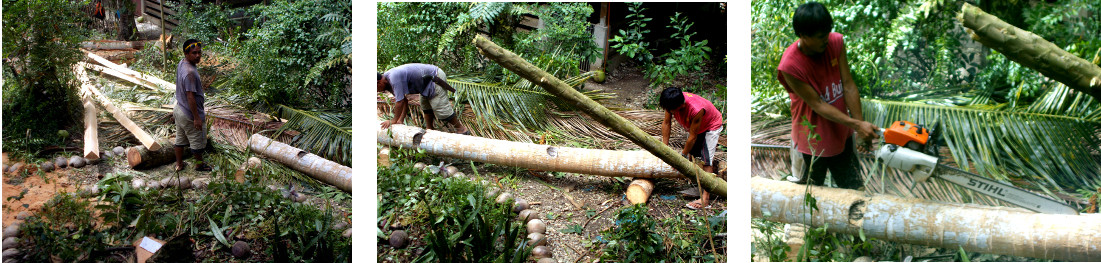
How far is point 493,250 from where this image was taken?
11.4 ft

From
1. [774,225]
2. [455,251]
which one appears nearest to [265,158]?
[455,251]

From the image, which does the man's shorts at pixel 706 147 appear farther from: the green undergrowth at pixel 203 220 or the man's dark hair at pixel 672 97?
the green undergrowth at pixel 203 220

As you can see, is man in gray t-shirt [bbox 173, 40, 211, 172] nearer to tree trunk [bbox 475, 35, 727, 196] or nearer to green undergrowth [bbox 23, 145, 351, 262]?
green undergrowth [bbox 23, 145, 351, 262]

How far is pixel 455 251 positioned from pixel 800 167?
1.74m

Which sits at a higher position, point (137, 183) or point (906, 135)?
point (906, 135)

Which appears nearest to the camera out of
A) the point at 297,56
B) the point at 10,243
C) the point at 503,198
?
the point at 10,243

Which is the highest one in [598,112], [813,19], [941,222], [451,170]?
[813,19]

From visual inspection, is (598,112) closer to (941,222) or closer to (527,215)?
(527,215)

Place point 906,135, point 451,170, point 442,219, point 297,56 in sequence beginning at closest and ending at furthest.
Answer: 1. point 906,135
2. point 297,56
3. point 442,219
4. point 451,170

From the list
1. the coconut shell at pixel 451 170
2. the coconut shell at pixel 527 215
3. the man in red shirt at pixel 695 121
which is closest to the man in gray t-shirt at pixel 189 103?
the coconut shell at pixel 451 170

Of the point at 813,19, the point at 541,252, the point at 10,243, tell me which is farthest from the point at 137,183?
the point at 813,19

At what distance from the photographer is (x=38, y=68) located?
343 centimetres

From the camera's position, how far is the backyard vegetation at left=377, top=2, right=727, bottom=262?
3.52 m

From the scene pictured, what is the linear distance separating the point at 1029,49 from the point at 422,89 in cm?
294
